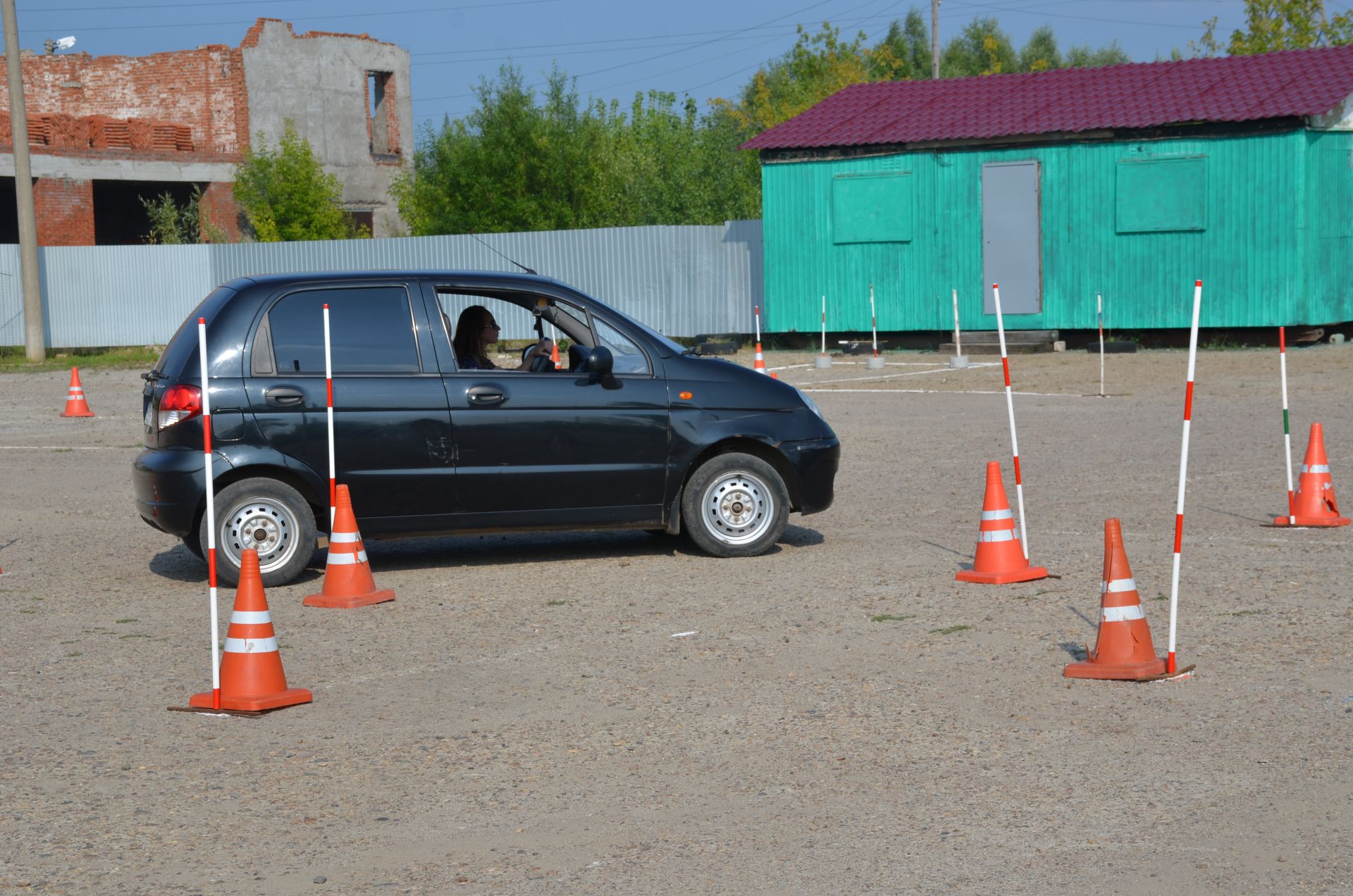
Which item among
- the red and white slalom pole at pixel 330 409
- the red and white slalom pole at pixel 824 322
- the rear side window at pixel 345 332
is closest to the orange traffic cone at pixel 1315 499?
the rear side window at pixel 345 332

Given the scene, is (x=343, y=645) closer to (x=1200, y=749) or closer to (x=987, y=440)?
(x=1200, y=749)

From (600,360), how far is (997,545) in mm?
2571

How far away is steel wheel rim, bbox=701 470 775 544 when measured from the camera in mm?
9812

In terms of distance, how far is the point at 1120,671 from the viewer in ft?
21.5

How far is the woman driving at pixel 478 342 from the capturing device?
31.6ft

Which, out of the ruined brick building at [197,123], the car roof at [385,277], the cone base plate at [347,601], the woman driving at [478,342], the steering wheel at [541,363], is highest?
the ruined brick building at [197,123]

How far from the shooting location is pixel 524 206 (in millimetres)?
44562

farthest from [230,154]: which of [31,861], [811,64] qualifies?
[31,861]

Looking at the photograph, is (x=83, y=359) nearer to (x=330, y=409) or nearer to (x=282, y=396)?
(x=282, y=396)

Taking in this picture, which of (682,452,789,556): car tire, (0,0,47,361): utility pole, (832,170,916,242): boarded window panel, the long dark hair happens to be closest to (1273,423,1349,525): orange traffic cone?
(682,452,789,556): car tire

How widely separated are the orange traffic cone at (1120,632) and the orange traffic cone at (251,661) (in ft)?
10.9

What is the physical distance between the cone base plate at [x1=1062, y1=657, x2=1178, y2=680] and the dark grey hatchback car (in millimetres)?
3436

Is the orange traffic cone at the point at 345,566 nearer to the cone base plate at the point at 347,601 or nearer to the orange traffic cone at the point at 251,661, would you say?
the cone base plate at the point at 347,601

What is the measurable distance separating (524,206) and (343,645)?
37.7 metres
